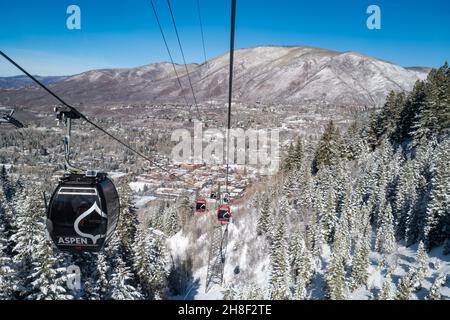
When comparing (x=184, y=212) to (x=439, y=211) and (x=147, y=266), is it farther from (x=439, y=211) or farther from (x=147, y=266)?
(x=439, y=211)

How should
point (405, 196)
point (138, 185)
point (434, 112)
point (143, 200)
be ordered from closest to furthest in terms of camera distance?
point (405, 196)
point (434, 112)
point (143, 200)
point (138, 185)

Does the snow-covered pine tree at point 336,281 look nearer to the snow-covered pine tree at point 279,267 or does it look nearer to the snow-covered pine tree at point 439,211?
the snow-covered pine tree at point 279,267

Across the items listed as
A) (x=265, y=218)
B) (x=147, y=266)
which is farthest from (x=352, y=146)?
(x=147, y=266)

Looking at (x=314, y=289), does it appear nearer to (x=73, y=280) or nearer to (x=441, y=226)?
(x=441, y=226)

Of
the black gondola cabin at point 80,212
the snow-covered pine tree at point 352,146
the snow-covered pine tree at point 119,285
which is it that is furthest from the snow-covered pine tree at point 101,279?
the snow-covered pine tree at point 352,146

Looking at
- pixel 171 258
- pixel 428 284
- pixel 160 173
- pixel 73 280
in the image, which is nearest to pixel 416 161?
pixel 428 284
